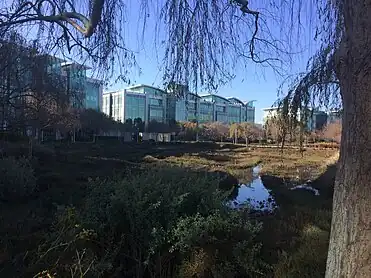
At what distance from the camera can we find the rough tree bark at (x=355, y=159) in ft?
6.00

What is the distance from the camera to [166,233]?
13.4 feet

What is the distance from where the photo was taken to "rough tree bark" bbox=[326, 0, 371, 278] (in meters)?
1.83

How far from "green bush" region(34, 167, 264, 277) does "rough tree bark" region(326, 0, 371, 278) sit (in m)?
1.95

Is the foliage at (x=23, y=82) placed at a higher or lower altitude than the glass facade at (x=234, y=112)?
higher

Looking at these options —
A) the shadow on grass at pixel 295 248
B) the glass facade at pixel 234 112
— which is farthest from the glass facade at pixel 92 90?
the shadow on grass at pixel 295 248

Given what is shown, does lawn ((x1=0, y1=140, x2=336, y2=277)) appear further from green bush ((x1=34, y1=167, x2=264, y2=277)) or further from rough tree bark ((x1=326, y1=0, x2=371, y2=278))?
rough tree bark ((x1=326, y1=0, x2=371, y2=278))

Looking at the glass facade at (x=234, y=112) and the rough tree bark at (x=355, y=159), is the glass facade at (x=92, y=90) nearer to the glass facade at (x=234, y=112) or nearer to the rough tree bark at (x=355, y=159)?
the glass facade at (x=234, y=112)

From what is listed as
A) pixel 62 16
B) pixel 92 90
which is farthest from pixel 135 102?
pixel 62 16

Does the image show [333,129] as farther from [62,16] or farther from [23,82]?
[62,16]

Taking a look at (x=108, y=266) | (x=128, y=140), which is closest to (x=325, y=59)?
(x=108, y=266)

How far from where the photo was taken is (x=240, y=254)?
3.89 meters

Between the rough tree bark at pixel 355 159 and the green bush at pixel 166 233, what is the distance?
6.40 feet

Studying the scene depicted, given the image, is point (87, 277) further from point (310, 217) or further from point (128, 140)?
point (128, 140)

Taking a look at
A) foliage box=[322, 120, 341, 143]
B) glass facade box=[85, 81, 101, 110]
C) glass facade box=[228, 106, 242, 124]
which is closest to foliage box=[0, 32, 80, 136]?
glass facade box=[85, 81, 101, 110]
